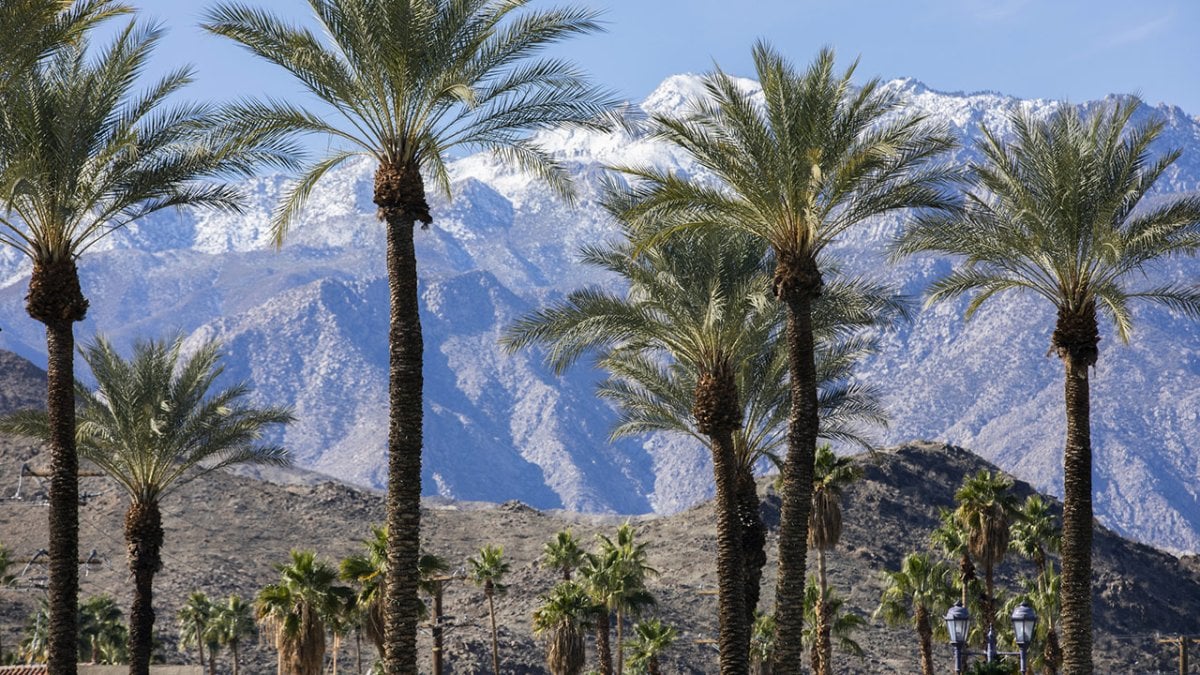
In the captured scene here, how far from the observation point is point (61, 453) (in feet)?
92.9

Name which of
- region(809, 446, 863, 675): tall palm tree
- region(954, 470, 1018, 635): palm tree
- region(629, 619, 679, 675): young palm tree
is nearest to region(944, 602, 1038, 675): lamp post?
region(809, 446, 863, 675): tall palm tree

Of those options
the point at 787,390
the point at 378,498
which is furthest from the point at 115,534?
the point at 787,390

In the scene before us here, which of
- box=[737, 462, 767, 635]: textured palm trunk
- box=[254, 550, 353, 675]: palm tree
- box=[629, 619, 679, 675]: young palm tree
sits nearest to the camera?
box=[737, 462, 767, 635]: textured palm trunk

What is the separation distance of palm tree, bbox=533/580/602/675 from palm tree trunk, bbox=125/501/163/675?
20.9m

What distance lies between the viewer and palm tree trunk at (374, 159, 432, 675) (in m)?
25.0

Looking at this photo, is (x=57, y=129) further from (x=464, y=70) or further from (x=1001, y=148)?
(x=1001, y=148)

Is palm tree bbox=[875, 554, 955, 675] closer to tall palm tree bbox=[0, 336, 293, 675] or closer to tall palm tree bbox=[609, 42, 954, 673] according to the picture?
tall palm tree bbox=[0, 336, 293, 675]

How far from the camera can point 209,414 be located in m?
41.5

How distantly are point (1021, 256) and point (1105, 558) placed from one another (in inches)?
4852

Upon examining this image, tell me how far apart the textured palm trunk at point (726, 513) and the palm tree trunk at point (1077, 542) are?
5977 mm

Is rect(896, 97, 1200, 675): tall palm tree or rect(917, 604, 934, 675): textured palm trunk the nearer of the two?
rect(896, 97, 1200, 675): tall palm tree

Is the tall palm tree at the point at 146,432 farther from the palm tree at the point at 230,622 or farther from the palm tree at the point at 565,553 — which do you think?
the palm tree at the point at 230,622

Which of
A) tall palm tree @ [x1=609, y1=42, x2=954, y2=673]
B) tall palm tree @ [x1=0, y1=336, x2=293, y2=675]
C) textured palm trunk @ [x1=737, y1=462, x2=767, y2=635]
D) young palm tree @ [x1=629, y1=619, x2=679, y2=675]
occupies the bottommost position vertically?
young palm tree @ [x1=629, y1=619, x2=679, y2=675]

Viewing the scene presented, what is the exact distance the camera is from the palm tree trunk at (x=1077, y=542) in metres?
31.1
